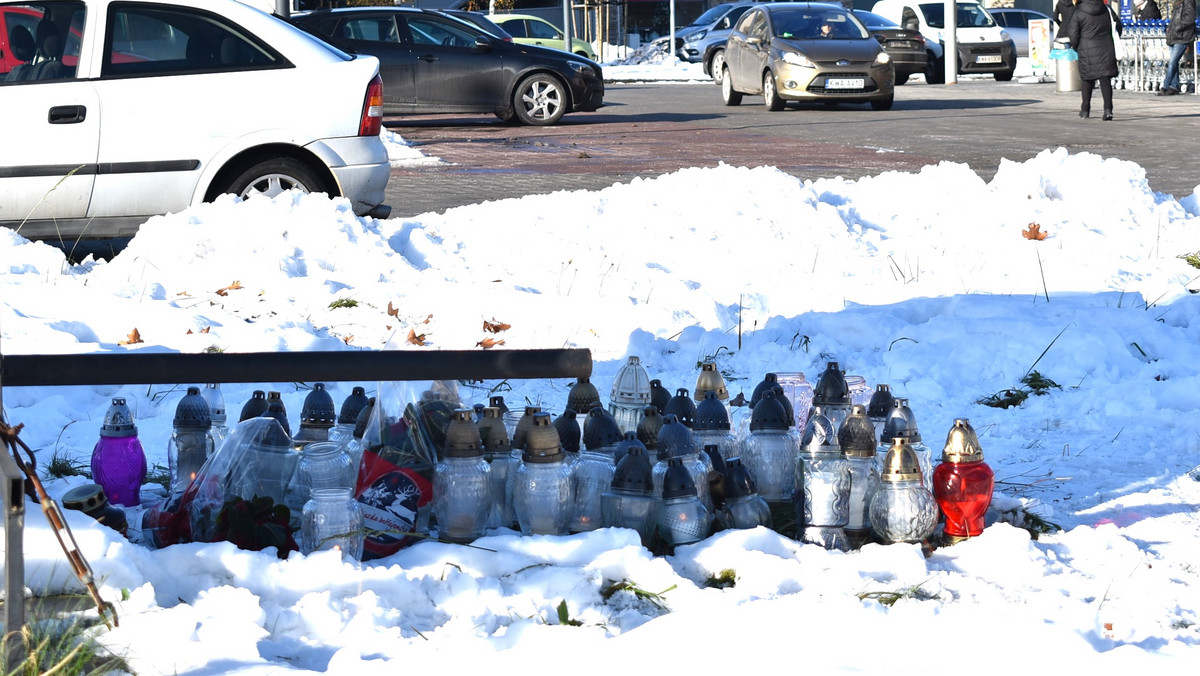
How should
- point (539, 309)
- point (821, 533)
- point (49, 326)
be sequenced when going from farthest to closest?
point (539, 309), point (49, 326), point (821, 533)

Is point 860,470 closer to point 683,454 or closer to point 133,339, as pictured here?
point 683,454

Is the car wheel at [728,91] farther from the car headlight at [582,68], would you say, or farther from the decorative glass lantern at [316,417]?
the decorative glass lantern at [316,417]

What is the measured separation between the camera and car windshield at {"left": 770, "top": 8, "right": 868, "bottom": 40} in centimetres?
2022

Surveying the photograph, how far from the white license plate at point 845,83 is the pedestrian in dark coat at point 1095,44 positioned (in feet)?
10.8

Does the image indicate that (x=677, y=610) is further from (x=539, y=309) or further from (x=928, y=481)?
(x=539, y=309)

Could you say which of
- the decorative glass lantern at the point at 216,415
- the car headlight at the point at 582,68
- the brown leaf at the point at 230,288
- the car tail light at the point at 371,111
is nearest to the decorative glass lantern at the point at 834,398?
the decorative glass lantern at the point at 216,415

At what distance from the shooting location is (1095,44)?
16.7 meters

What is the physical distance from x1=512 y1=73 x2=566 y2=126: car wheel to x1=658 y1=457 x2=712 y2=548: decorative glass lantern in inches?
561

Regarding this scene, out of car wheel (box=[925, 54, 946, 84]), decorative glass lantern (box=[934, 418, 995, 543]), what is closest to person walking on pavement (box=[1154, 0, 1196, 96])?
car wheel (box=[925, 54, 946, 84])

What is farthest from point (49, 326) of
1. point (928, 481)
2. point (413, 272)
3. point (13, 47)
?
point (928, 481)

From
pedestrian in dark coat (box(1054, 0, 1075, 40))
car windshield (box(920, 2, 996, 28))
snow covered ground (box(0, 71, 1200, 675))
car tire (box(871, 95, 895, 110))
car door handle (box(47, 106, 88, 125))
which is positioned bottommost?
snow covered ground (box(0, 71, 1200, 675))

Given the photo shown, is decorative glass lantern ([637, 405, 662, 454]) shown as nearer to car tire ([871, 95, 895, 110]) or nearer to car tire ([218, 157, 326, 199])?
car tire ([218, 157, 326, 199])

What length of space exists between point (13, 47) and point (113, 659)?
18.3 ft

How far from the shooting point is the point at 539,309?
20.8 feet
